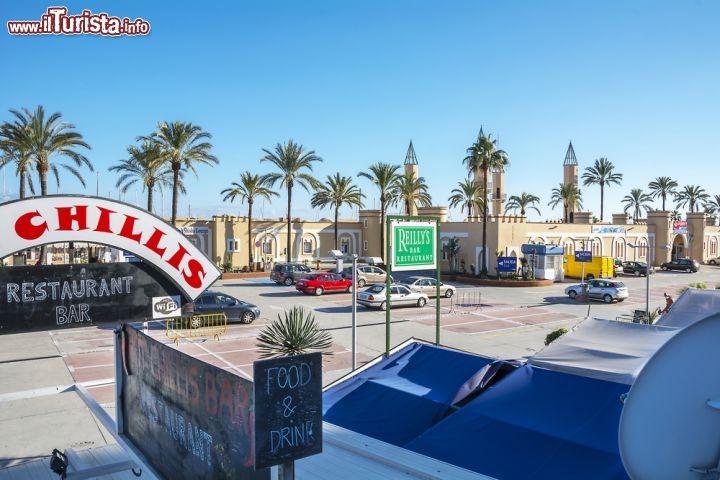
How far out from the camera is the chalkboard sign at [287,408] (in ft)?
13.4

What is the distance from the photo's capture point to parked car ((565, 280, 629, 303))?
34562mm

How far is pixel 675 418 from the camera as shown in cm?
457

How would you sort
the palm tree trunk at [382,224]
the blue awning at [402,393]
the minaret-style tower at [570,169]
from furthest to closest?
the minaret-style tower at [570,169] → the palm tree trunk at [382,224] → the blue awning at [402,393]

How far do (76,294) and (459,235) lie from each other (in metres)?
44.3

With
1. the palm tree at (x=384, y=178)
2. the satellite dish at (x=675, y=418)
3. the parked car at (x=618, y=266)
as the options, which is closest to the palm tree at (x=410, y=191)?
the palm tree at (x=384, y=178)

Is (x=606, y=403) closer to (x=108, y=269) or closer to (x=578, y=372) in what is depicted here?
(x=578, y=372)

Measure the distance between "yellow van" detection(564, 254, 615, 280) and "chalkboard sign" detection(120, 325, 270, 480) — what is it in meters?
44.7

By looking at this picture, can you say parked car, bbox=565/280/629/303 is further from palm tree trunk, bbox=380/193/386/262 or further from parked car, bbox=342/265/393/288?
palm tree trunk, bbox=380/193/386/262

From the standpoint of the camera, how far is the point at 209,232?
48.4m

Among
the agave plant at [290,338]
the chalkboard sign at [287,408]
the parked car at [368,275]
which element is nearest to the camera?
the chalkboard sign at [287,408]

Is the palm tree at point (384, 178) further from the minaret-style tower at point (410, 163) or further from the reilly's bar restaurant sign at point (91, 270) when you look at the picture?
the reilly's bar restaurant sign at point (91, 270)

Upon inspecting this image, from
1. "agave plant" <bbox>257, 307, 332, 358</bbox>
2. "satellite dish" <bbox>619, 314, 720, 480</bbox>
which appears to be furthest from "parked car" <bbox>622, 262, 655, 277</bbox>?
"satellite dish" <bbox>619, 314, 720, 480</bbox>

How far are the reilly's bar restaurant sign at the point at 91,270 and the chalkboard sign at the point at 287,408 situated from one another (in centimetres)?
378

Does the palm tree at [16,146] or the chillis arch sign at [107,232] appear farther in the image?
the palm tree at [16,146]
